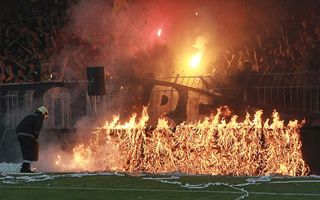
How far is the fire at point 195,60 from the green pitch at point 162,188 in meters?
7.34

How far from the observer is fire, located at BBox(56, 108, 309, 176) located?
15570 millimetres

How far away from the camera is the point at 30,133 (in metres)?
16.2

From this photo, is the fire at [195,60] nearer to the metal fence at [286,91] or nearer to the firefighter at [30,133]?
the metal fence at [286,91]

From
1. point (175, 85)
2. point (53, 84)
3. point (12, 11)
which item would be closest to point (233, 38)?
point (175, 85)

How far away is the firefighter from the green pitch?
341 cm

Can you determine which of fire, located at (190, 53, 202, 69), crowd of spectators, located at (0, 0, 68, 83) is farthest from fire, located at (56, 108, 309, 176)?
crowd of spectators, located at (0, 0, 68, 83)

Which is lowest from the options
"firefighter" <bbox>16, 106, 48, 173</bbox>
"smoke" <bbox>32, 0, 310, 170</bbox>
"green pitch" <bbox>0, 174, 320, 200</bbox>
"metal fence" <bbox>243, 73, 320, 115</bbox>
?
"green pitch" <bbox>0, 174, 320, 200</bbox>

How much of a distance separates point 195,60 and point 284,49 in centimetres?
271

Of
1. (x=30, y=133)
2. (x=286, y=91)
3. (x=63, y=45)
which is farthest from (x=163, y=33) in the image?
(x=30, y=133)

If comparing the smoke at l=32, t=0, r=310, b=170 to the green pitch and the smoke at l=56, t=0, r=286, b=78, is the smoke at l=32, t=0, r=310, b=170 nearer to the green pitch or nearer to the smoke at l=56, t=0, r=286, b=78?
the smoke at l=56, t=0, r=286, b=78

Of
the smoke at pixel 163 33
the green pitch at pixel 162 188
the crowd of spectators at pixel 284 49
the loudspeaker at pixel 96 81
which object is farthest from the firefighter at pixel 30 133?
the crowd of spectators at pixel 284 49

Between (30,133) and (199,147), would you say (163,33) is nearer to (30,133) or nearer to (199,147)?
(199,147)

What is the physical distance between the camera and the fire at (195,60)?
1927 cm

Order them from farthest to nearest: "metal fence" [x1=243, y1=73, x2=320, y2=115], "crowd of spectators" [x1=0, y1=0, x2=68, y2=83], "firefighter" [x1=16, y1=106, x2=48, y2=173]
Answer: "crowd of spectators" [x1=0, y1=0, x2=68, y2=83], "metal fence" [x1=243, y1=73, x2=320, y2=115], "firefighter" [x1=16, y1=106, x2=48, y2=173]
